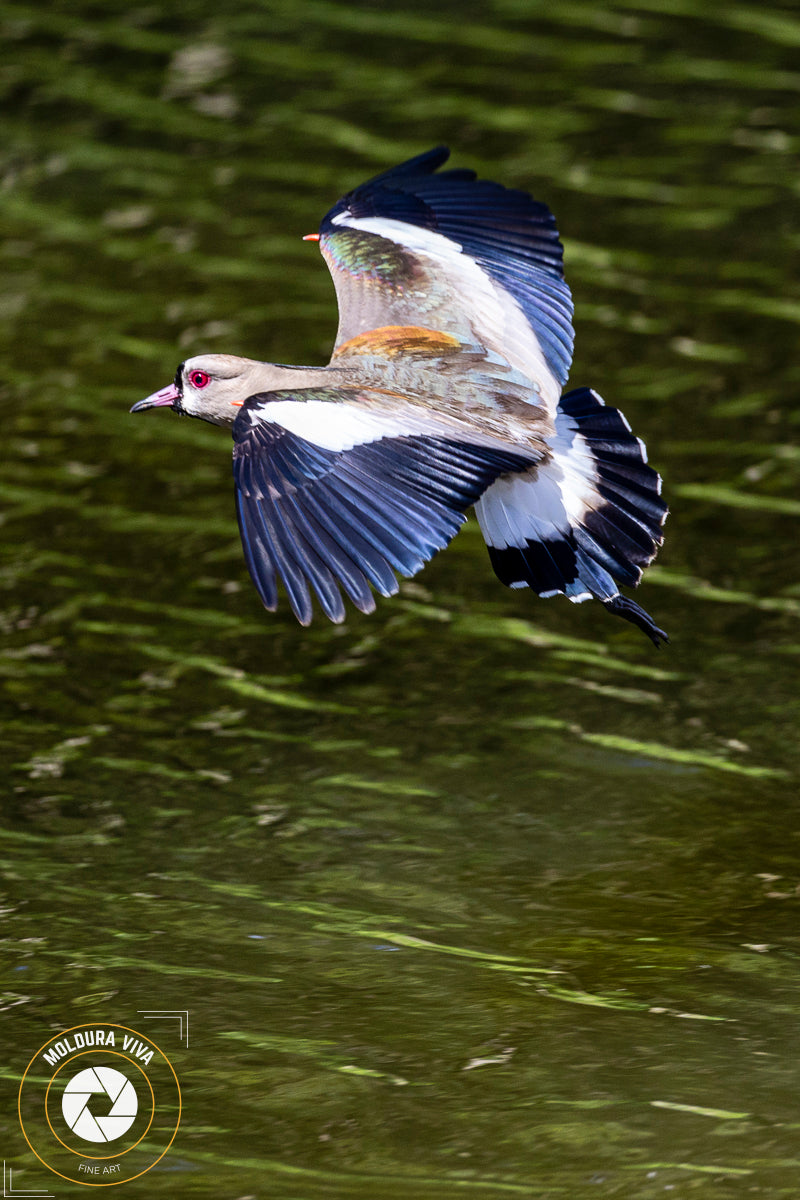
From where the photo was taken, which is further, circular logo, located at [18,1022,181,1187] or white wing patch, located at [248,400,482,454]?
white wing patch, located at [248,400,482,454]

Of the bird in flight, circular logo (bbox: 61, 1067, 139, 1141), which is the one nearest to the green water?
circular logo (bbox: 61, 1067, 139, 1141)

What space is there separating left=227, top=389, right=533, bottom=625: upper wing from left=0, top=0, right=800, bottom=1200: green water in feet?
5.97

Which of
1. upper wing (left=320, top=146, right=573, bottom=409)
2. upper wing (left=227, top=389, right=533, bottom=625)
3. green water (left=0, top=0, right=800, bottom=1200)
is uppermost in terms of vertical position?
upper wing (left=320, top=146, right=573, bottom=409)

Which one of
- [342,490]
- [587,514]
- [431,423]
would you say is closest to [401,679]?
[587,514]

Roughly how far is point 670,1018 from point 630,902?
89cm

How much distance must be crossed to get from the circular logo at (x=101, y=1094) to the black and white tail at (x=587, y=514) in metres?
2.45

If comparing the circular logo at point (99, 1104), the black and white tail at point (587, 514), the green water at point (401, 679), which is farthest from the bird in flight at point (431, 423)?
the circular logo at point (99, 1104)

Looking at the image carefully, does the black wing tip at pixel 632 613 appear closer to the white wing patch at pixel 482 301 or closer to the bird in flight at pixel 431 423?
the bird in flight at pixel 431 423

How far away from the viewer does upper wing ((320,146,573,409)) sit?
26.1ft

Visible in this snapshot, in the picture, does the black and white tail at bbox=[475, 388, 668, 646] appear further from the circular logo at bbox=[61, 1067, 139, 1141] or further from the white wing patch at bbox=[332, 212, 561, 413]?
the circular logo at bbox=[61, 1067, 139, 1141]

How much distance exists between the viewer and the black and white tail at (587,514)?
24.3 feet

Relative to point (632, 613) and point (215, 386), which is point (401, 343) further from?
point (632, 613)

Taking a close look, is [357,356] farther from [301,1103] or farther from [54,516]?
[54,516]

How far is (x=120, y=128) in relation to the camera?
50.2 ft
